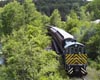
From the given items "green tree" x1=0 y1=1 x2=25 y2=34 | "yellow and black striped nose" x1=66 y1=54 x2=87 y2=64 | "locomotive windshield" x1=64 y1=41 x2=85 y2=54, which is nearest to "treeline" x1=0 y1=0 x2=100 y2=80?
"green tree" x1=0 y1=1 x2=25 y2=34

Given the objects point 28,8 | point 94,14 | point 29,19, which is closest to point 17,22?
point 29,19

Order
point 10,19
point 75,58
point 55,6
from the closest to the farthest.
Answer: point 75,58 < point 10,19 < point 55,6

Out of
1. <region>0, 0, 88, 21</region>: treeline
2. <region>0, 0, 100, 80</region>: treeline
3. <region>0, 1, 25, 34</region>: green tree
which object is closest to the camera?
<region>0, 0, 100, 80</region>: treeline

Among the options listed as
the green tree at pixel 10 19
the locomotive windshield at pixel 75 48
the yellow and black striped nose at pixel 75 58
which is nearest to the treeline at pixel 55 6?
the green tree at pixel 10 19

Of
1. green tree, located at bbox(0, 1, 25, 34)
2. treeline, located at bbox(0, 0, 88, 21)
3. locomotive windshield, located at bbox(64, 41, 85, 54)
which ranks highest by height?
green tree, located at bbox(0, 1, 25, 34)

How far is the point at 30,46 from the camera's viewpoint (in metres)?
12.9

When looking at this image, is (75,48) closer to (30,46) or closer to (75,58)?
(75,58)

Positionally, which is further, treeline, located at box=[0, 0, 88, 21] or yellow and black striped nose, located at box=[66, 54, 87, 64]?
treeline, located at box=[0, 0, 88, 21]

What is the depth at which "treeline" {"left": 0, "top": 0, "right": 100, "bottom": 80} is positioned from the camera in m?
12.4

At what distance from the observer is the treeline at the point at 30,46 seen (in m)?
12.4

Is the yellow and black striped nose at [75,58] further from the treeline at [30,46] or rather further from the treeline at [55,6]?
the treeline at [55,6]

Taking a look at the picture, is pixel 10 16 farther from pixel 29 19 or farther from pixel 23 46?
pixel 23 46

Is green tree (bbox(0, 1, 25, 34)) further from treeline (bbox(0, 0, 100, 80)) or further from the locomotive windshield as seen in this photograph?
the locomotive windshield

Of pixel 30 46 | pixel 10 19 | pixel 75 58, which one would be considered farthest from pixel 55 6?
pixel 30 46
